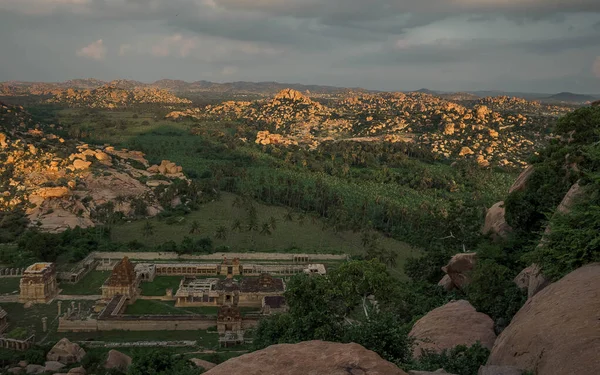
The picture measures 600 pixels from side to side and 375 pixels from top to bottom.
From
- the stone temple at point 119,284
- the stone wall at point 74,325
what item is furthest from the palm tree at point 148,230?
the stone wall at point 74,325

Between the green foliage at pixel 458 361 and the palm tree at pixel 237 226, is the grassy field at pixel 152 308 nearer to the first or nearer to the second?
the palm tree at pixel 237 226

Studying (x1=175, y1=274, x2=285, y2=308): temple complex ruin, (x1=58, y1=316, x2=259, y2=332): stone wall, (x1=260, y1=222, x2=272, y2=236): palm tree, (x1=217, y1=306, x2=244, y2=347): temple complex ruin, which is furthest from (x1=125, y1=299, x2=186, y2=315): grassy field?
(x1=260, y1=222, x2=272, y2=236): palm tree

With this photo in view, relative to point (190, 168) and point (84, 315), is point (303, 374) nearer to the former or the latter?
point (84, 315)

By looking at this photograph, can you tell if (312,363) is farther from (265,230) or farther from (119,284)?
(265,230)

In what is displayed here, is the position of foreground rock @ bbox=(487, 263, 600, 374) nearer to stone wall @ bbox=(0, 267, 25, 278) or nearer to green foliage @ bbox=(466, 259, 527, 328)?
green foliage @ bbox=(466, 259, 527, 328)

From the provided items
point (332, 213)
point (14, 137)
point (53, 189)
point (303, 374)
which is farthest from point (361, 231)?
point (14, 137)
